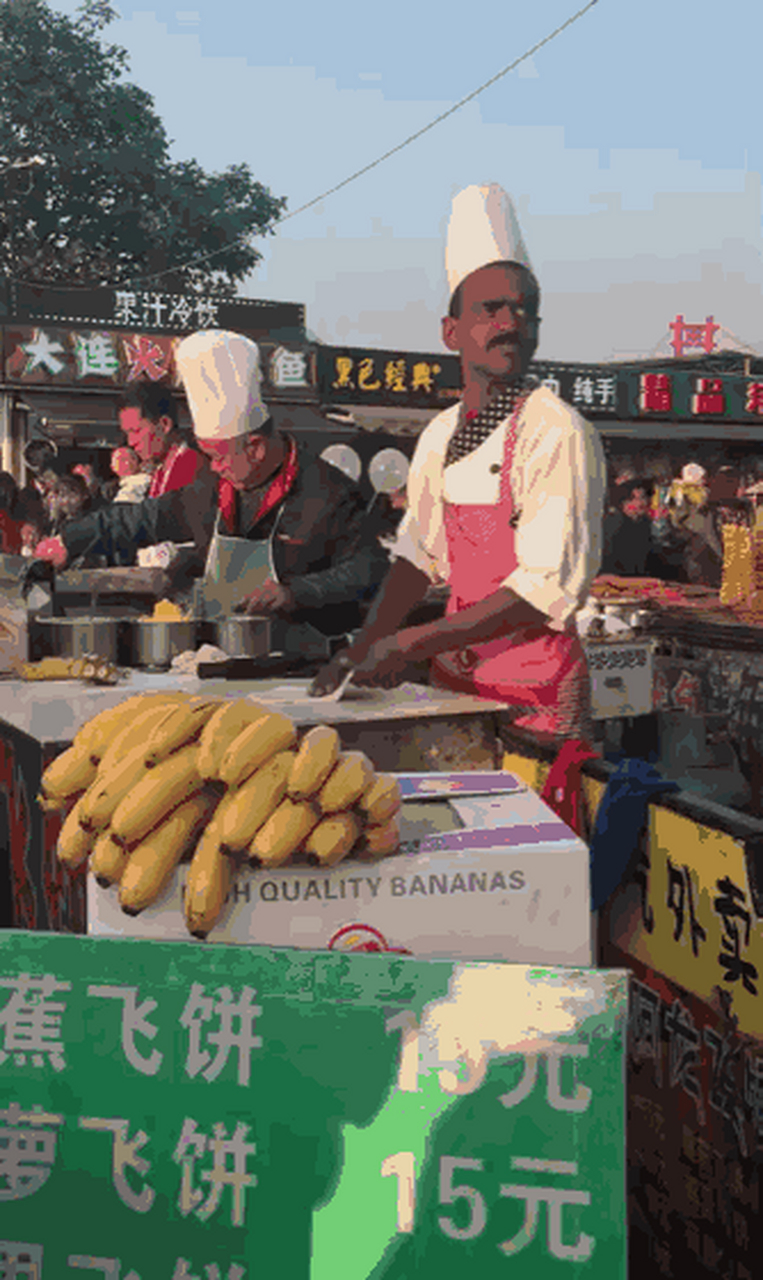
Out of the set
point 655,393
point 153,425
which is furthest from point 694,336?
point 153,425

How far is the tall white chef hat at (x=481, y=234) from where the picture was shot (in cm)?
280

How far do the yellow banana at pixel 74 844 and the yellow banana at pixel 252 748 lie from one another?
0.88 feet

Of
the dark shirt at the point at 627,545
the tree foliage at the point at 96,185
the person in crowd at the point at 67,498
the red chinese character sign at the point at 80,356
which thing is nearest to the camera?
the person in crowd at the point at 67,498

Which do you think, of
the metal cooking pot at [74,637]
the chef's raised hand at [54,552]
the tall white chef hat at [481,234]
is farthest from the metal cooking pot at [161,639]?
the tall white chef hat at [481,234]

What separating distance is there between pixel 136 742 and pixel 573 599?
3.99 feet

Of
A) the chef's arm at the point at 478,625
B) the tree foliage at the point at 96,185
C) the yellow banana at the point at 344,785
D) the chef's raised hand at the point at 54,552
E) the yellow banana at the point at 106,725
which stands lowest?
the yellow banana at the point at 344,785

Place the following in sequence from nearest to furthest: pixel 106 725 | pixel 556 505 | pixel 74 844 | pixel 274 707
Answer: pixel 74 844, pixel 106 725, pixel 556 505, pixel 274 707

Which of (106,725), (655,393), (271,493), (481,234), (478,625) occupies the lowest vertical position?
(106,725)

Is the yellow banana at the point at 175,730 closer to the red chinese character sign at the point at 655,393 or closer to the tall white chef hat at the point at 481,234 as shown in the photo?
the tall white chef hat at the point at 481,234

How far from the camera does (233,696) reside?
3137mm

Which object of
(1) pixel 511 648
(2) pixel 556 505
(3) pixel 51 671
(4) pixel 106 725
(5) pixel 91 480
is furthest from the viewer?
(5) pixel 91 480

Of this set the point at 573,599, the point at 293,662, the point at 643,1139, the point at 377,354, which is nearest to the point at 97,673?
the point at 293,662

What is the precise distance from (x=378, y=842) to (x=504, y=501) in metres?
1.33

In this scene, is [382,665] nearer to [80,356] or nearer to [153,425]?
[153,425]
